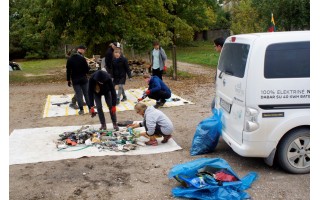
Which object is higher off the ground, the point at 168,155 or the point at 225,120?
the point at 225,120

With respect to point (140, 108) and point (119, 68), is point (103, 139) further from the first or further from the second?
point (119, 68)

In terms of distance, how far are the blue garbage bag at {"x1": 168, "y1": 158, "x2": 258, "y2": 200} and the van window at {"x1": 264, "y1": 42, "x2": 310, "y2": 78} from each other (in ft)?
5.02

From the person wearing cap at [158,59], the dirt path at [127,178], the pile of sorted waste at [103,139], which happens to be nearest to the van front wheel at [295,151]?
the dirt path at [127,178]

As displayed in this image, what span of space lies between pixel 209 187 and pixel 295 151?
156cm

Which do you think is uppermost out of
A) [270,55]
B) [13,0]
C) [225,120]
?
[13,0]

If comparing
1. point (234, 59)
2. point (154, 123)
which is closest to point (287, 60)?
point (234, 59)

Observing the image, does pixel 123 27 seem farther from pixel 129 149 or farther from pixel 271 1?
pixel 129 149

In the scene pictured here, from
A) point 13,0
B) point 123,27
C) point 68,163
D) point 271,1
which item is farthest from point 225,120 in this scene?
point 13,0

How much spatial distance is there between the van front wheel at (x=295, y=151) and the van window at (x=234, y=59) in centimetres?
118

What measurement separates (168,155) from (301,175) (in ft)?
7.54

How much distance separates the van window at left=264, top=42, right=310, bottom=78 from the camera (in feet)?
16.5

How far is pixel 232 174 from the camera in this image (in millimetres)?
4867

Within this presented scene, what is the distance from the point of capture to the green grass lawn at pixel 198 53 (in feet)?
87.2

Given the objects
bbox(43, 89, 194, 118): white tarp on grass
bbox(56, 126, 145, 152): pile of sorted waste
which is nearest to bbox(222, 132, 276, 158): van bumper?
bbox(56, 126, 145, 152): pile of sorted waste
